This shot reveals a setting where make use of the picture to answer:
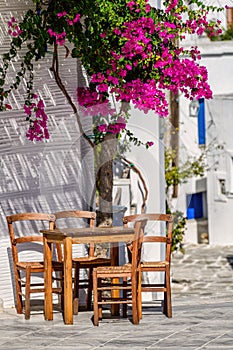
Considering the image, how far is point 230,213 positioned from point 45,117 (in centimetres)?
1110

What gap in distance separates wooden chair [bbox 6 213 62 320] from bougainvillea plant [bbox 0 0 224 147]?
83cm

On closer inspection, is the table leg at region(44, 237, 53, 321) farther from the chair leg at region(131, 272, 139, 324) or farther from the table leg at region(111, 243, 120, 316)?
the chair leg at region(131, 272, 139, 324)

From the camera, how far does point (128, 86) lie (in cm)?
965

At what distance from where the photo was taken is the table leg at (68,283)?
8.64 meters

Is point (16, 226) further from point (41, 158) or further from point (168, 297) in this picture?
point (168, 297)

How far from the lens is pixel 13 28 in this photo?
9.66m

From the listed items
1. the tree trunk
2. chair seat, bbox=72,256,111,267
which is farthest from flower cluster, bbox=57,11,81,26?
chair seat, bbox=72,256,111,267

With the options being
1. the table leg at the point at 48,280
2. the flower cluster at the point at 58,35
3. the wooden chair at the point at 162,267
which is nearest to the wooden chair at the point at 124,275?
the wooden chair at the point at 162,267

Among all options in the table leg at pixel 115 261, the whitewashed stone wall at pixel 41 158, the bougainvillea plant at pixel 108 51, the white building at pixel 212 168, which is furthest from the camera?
the white building at pixel 212 168

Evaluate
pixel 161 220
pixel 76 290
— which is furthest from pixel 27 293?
pixel 161 220

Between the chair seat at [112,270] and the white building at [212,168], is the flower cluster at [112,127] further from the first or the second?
the white building at [212,168]

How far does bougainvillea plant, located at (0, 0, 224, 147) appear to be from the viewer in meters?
9.50

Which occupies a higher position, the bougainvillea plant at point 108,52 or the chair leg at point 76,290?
the bougainvillea plant at point 108,52

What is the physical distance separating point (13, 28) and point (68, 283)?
2459 mm
